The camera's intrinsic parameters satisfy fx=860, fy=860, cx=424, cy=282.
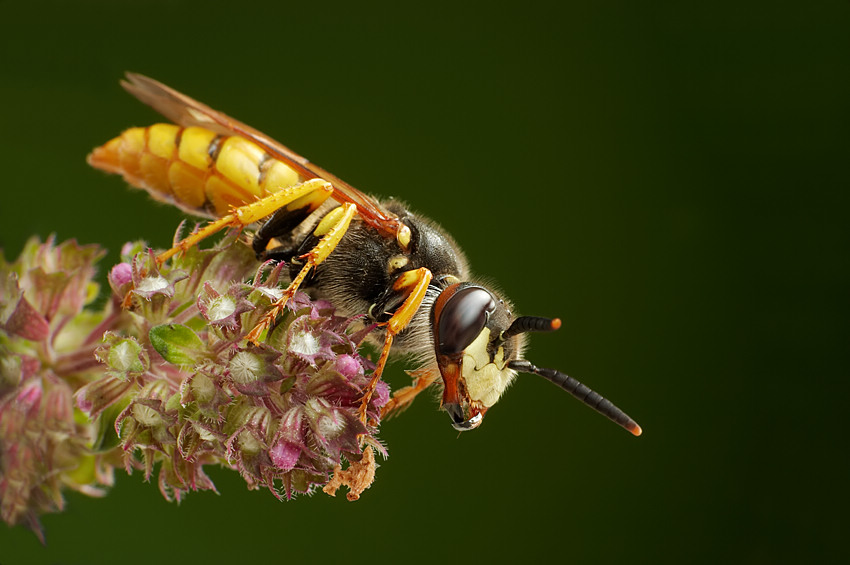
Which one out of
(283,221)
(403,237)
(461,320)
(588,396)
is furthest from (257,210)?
(588,396)

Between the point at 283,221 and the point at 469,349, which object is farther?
the point at 283,221

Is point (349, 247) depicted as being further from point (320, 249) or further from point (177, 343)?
point (177, 343)

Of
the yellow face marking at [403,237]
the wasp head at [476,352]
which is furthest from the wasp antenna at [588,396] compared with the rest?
the yellow face marking at [403,237]

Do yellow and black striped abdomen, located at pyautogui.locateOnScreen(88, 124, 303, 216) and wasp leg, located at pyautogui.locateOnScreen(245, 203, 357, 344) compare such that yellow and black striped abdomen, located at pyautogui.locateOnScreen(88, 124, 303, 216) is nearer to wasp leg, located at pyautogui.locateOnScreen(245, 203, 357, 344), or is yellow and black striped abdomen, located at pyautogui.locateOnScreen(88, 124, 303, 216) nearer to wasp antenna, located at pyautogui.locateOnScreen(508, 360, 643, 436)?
wasp leg, located at pyautogui.locateOnScreen(245, 203, 357, 344)

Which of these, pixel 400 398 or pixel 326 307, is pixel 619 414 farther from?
pixel 326 307

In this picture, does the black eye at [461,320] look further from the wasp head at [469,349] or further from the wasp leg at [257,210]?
the wasp leg at [257,210]

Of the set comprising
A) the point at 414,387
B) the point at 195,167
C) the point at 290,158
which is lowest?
the point at 414,387

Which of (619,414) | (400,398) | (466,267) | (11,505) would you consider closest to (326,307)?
(400,398)
